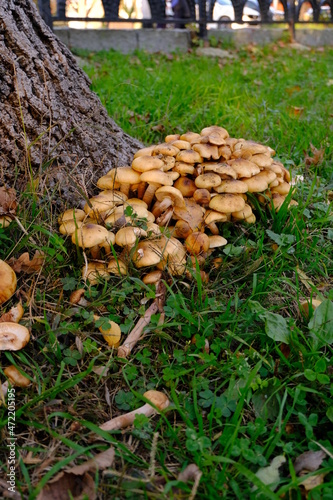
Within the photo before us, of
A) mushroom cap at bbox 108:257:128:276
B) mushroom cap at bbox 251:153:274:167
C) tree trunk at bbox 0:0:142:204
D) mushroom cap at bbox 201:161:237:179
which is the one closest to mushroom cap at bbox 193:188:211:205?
mushroom cap at bbox 201:161:237:179

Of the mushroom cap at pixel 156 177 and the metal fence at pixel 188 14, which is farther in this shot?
the metal fence at pixel 188 14

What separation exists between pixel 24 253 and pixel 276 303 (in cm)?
132

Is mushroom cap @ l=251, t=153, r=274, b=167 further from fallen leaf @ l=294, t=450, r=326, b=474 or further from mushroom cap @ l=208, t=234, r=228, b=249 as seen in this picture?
fallen leaf @ l=294, t=450, r=326, b=474

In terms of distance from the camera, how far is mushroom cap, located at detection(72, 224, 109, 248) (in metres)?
2.21

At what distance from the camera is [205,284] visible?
7.88 feet

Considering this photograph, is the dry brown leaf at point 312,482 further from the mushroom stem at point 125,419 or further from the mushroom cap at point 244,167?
the mushroom cap at point 244,167

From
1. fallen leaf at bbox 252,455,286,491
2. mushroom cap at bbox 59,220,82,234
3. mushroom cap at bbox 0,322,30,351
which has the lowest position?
fallen leaf at bbox 252,455,286,491

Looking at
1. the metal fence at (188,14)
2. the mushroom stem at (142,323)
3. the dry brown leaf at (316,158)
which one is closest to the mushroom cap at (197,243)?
the mushroom stem at (142,323)

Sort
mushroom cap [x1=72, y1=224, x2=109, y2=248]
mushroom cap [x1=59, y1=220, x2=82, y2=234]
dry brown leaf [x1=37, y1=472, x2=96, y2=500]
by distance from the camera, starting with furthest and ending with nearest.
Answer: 1. mushroom cap [x1=59, y1=220, x2=82, y2=234]
2. mushroom cap [x1=72, y1=224, x2=109, y2=248]
3. dry brown leaf [x1=37, y1=472, x2=96, y2=500]

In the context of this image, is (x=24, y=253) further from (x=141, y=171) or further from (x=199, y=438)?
(x=199, y=438)

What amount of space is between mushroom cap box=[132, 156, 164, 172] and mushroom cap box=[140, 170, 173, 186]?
0.03 m

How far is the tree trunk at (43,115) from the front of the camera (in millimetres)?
2475

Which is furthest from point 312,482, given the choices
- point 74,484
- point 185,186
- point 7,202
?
point 7,202

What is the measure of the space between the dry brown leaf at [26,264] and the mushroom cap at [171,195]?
0.73 meters
